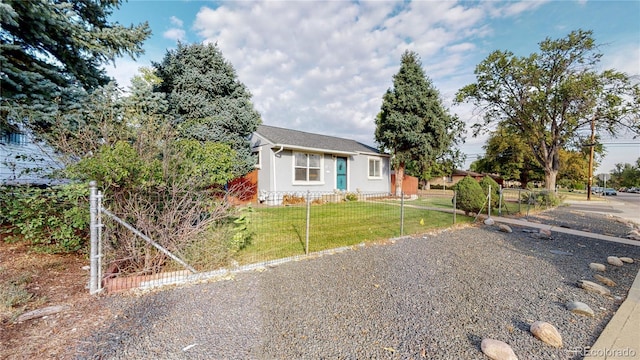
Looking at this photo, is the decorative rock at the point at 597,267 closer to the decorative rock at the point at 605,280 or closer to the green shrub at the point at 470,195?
the decorative rock at the point at 605,280

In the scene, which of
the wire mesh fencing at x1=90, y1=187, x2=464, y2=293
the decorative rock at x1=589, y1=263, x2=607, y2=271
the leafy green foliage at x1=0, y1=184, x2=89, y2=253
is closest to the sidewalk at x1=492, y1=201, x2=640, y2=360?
the decorative rock at x1=589, y1=263, x2=607, y2=271

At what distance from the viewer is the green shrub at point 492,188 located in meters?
10.5

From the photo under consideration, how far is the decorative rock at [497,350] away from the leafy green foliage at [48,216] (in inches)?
199

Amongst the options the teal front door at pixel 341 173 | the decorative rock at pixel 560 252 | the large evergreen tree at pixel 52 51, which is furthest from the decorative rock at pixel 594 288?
the teal front door at pixel 341 173

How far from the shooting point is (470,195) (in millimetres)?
9430

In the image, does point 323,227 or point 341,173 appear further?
point 341,173

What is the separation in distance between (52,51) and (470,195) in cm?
1223

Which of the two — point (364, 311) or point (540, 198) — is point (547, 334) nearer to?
point (364, 311)

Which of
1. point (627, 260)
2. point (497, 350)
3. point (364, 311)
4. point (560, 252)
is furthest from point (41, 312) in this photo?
point (627, 260)

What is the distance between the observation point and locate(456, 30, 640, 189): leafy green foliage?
15102mm

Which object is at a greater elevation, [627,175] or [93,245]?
[627,175]

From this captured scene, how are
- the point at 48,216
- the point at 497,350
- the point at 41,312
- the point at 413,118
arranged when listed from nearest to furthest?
the point at 497,350 < the point at 41,312 < the point at 48,216 < the point at 413,118

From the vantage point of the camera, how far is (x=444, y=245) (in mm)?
Answer: 6027

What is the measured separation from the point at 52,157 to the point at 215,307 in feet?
12.7
